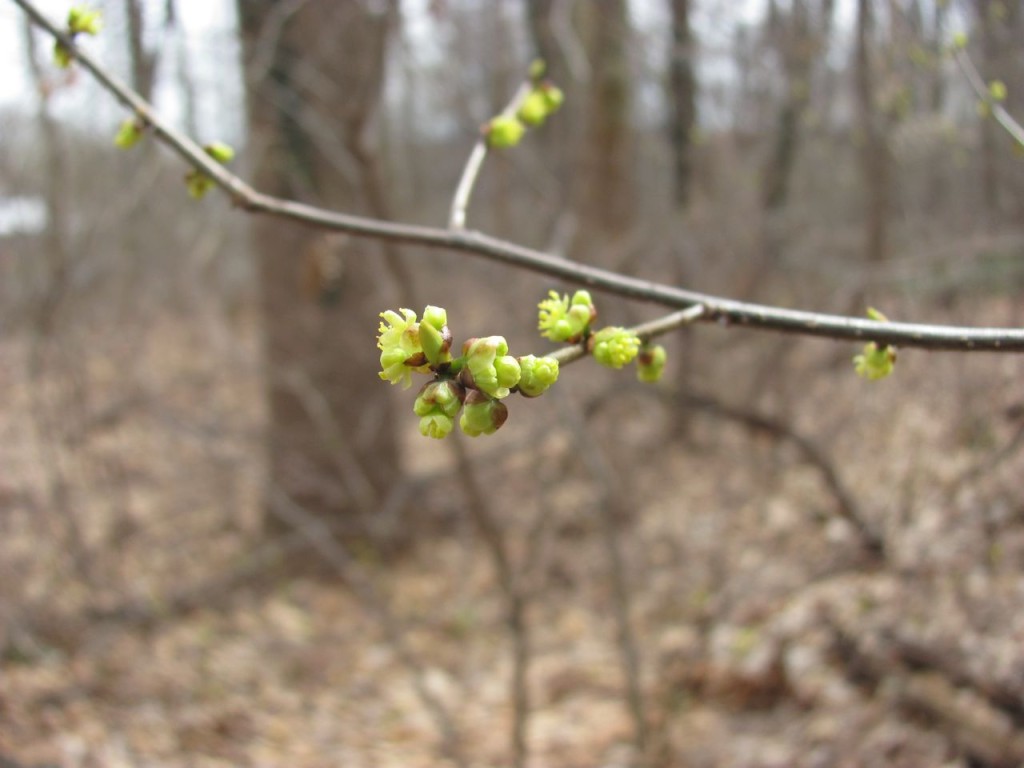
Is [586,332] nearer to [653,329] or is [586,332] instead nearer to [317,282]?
[653,329]

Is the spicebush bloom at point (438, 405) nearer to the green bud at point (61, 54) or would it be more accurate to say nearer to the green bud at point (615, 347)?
the green bud at point (615, 347)

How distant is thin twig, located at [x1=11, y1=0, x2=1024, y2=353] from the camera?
1.00 metres

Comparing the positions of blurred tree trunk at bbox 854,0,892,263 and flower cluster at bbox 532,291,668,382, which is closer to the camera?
flower cluster at bbox 532,291,668,382

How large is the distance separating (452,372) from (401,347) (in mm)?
65

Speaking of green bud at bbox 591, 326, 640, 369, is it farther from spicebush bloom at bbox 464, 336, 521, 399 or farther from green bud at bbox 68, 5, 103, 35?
green bud at bbox 68, 5, 103, 35

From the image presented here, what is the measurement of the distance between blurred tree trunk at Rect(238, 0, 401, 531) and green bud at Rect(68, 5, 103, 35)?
96.1 inches

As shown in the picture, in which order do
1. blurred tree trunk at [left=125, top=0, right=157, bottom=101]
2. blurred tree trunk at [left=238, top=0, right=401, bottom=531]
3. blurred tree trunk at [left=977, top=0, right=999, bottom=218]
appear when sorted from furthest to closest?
1. blurred tree trunk at [left=238, top=0, right=401, bottom=531]
2. blurred tree trunk at [left=977, top=0, right=999, bottom=218]
3. blurred tree trunk at [left=125, top=0, right=157, bottom=101]

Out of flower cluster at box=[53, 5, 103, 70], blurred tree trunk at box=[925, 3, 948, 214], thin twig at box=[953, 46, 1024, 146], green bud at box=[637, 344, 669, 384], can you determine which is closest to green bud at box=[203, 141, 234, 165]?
flower cluster at box=[53, 5, 103, 70]

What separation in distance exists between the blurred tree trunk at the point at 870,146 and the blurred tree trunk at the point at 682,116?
1.55m

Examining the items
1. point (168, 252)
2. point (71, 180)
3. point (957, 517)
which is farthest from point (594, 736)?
point (168, 252)

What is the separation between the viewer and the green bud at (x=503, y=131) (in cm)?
179

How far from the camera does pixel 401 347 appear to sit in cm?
92

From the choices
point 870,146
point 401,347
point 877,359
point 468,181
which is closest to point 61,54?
point 468,181

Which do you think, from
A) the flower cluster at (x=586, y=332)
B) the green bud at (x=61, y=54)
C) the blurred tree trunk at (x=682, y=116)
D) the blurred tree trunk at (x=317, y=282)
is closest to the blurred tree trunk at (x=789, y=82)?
the blurred tree trunk at (x=682, y=116)
